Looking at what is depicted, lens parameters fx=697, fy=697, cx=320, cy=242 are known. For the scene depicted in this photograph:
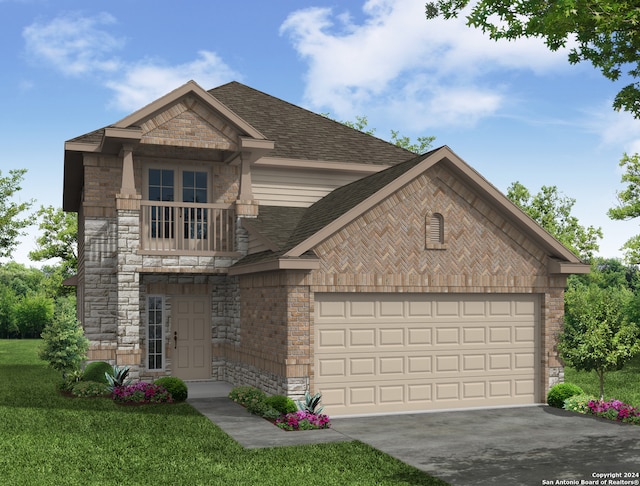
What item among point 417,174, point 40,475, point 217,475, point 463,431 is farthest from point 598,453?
point 40,475

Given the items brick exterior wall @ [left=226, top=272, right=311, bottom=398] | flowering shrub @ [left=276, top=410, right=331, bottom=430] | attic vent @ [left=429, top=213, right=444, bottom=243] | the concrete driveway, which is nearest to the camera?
the concrete driveway

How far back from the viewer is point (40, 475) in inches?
393

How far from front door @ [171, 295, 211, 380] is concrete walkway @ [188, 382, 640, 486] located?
3512 millimetres

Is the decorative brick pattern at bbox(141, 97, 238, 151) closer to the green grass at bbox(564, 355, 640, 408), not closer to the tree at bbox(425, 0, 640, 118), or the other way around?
the tree at bbox(425, 0, 640, 118)

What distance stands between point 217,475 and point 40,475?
2532 millimetres

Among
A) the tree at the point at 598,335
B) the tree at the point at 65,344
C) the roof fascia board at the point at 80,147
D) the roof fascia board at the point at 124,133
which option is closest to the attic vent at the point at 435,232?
the tree at the point at 598,335

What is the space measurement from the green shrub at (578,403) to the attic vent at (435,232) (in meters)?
4.64

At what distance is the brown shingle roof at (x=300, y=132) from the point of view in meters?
22.0

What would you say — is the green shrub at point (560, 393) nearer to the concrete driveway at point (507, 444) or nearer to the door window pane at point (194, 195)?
the concrete driveway at point (507, 444)

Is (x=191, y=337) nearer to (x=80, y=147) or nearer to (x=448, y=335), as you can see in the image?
(x=80, y=147)

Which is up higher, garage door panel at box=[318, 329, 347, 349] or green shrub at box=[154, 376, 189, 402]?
garage door panel at box=[318, 329, 347, 349]

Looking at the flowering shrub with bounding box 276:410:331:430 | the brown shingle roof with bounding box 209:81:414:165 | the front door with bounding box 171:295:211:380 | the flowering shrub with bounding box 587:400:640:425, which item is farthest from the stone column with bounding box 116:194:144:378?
the flowering shrub with bounding box 587:400:640:425

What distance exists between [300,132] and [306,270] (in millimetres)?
9320

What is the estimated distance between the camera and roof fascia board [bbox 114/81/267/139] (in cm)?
1791
